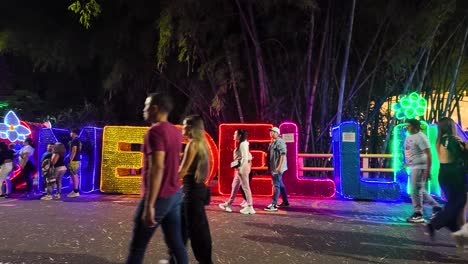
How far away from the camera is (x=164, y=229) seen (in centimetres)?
347

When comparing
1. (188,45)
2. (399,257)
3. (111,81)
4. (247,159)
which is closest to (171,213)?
(399,257)

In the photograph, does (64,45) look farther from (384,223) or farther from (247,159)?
(384,223)

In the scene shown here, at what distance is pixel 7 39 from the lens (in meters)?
12.3

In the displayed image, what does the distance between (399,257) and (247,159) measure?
313cm

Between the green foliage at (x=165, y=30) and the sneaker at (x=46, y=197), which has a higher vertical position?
the green foliage at (x=165, y=30)

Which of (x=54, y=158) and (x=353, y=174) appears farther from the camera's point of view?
(x=353, y=174)

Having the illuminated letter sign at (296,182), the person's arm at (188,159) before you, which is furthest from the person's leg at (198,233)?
the illuminated letter sign at (296,182)

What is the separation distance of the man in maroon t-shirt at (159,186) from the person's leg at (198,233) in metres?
0.45

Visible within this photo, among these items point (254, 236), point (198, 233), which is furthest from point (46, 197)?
point (198, 233)

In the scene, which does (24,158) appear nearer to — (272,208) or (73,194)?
(73,194)

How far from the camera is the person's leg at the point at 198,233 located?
396cm

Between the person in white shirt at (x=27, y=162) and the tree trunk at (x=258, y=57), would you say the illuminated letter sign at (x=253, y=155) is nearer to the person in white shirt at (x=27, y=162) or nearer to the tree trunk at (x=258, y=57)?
the tree trunk at (x=258, y=57)

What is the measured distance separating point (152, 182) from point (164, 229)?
19.1 inches

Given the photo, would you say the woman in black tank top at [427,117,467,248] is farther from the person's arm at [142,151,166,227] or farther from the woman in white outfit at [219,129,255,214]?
the person's arm at [142,151,166,227]
